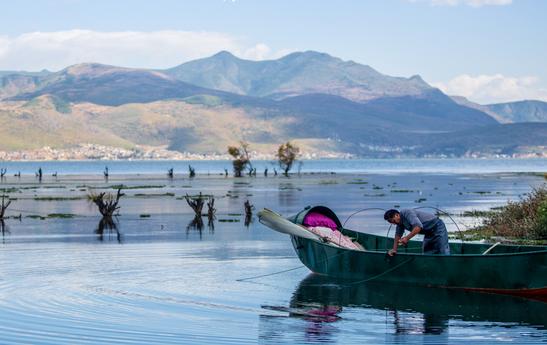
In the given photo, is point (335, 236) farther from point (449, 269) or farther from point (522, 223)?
point (522, 223)

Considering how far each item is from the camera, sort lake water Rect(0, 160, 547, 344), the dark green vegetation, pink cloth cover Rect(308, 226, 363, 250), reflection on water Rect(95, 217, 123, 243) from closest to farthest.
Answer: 1. lake water Rect(0, 160, 547, 344)
2. pink cloth cover Rect(308, 226, 363, 250)
3. the dark green vegetation
4. reflection on water Rect(95, 217, 123, 243)

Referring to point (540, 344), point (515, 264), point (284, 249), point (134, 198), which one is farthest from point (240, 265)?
point (134, 198)

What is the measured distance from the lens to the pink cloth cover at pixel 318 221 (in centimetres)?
3131

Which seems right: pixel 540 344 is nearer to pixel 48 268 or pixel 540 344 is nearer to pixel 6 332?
pixel 6 332

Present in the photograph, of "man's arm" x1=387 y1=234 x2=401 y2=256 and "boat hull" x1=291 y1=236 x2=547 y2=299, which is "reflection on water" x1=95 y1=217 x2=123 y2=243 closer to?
"boat hull" x1=291 y1=236 x2=547 y2=299

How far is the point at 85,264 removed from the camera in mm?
32062

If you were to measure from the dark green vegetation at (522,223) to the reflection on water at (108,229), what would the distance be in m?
15.3

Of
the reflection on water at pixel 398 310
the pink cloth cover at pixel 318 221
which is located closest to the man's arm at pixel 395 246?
the reflection on water at pixel 398 310

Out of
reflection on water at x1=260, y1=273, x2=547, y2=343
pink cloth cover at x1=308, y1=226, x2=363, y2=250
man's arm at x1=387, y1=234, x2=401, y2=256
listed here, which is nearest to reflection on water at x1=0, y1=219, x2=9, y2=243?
pink cloth cover at x1=308, y1=226, x2=363, y2=250

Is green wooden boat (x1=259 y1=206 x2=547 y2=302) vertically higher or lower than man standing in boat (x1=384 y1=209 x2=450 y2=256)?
lower

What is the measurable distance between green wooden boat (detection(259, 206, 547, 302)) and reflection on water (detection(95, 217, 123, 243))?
1536cm

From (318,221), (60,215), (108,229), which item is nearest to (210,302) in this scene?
(318,221)

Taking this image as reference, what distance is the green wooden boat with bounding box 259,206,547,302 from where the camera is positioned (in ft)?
76.8

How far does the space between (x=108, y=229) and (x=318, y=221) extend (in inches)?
764
